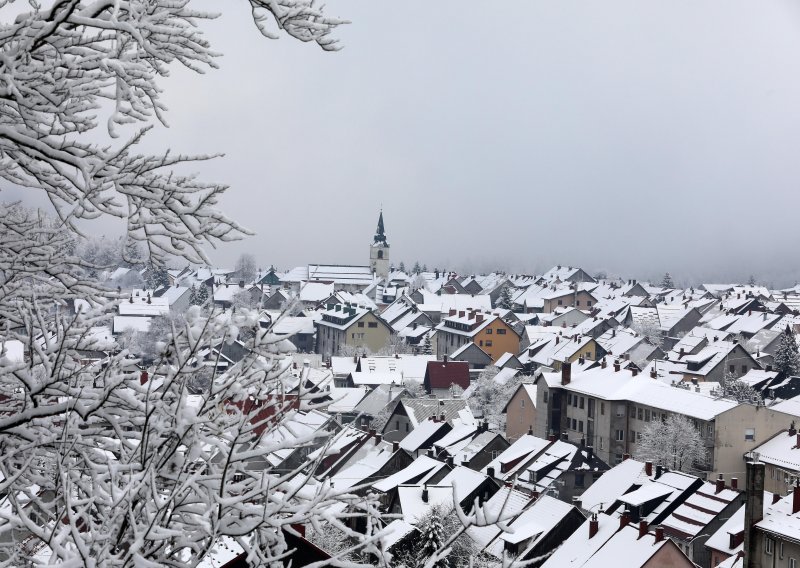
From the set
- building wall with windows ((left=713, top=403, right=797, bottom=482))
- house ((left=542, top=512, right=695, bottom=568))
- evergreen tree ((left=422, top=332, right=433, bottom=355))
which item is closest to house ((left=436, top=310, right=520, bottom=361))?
evergreen tree ((left=422, top=332, right=433, bottom=355))

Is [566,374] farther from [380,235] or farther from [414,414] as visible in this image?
[380,235]

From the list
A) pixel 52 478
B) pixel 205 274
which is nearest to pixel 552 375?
pixel 52 478

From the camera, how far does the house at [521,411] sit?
167 ft

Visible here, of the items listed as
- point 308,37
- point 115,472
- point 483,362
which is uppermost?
point 308,37

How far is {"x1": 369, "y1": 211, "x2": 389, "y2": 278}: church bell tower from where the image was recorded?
142125mm

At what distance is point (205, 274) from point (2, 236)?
435ft

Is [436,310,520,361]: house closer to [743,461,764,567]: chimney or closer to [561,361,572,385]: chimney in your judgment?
[561,361,572,385]: chimney

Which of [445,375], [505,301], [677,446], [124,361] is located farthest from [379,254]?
[124,361]

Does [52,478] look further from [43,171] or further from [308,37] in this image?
[308,37]

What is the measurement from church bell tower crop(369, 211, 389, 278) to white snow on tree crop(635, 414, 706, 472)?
99.0 meters

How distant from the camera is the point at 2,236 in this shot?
5.56 meters

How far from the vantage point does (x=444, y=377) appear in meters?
62.9

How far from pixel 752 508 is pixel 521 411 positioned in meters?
26.3

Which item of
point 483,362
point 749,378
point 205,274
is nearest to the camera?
point 749,378
